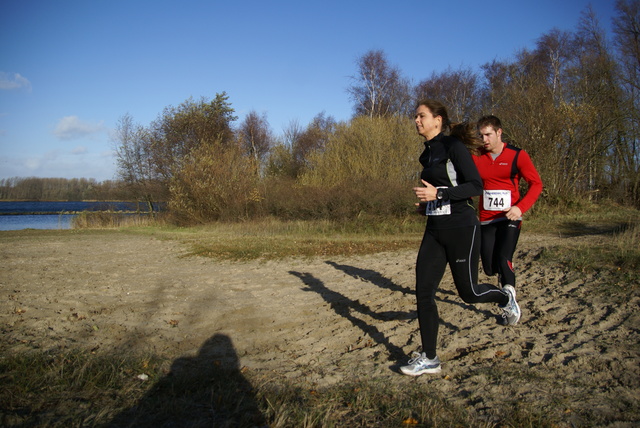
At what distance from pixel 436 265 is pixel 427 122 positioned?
1.27m

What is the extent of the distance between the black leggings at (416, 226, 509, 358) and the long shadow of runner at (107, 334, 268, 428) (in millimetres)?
1561

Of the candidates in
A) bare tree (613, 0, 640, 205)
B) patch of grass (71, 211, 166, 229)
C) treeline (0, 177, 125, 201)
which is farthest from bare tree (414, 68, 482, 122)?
treeline (0, 177, 125, 201)

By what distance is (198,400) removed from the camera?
345 cm

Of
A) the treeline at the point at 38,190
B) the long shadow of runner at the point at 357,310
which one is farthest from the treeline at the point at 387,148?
the treeline at the point at 38,190

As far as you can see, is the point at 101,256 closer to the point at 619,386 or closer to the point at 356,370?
the point at 356,370

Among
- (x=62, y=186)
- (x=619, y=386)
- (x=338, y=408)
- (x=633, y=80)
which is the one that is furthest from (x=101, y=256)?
(x=62, y=186)

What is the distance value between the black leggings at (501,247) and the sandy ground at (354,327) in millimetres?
547

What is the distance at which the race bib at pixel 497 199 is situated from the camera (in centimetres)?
531

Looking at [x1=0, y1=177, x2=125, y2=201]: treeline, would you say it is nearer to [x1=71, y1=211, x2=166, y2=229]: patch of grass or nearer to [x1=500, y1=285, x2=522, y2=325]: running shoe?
[x1=71, y1=211, x2=166, y2=229]: patch of grass

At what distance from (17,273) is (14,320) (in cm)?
396

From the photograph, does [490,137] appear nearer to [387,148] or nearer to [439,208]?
[439,208]

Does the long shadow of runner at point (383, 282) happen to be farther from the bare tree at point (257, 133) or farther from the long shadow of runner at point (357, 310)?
the bare tree at point (257, 133)

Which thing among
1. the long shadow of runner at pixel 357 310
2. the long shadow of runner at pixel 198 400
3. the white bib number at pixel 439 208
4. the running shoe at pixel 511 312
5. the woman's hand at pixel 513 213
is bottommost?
the long shadow of runner at pixel 357 310

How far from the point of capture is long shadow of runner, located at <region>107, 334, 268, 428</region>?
3.05m
